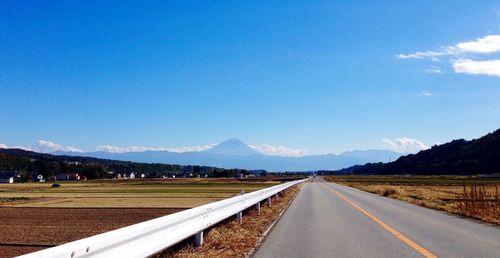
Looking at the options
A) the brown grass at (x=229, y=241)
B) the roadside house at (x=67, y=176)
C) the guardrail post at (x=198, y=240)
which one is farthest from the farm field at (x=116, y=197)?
the roadside house at (x=67, y=176)

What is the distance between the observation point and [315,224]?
1404 cm

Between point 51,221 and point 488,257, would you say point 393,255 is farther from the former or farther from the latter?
point 51,221

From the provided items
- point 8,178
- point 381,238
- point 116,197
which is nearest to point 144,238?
point 381,238

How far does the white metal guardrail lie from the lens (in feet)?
14.5

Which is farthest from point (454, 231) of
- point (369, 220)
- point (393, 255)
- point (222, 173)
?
point (222, 173)

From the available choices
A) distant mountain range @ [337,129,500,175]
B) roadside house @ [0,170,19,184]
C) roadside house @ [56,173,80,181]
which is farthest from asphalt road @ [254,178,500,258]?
roadside house @ [56,173,80,181]

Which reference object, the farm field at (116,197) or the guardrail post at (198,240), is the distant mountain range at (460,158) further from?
the guardrail post at (198,240)

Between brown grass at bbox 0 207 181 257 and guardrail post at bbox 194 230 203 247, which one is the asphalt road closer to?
guardrail post at bbox 194 230 203 247

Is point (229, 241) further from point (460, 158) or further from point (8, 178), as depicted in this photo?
point (460, 158)

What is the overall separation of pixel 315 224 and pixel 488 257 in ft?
20.1

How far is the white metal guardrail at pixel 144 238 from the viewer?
4430mm

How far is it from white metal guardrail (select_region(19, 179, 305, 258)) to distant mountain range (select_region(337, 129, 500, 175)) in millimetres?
143447

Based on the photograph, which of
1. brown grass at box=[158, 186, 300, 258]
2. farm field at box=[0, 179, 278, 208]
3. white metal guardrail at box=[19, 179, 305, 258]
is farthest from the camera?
farm field at box=[0, 179, 278, 208]

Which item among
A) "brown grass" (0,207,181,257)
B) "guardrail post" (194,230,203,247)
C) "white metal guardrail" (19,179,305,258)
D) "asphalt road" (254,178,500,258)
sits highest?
"white metal guardrail" (19,179,305,258)
